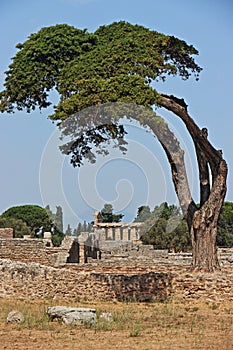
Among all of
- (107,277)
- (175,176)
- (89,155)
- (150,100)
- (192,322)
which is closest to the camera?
(192,322)

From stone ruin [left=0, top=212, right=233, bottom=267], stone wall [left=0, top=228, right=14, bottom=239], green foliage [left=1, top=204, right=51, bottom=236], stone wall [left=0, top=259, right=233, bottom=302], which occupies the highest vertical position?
green foliage [left=1, top=204, right=51, bottom=236]

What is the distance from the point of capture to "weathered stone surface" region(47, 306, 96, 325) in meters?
14.4

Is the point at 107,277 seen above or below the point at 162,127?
below

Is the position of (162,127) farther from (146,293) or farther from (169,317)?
(169,317)

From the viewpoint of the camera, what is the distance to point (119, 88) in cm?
1862

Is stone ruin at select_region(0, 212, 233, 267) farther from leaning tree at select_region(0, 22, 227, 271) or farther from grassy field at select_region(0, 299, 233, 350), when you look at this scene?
grassy field at select_region(0, 299, 233, 350)

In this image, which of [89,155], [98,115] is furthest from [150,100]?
[89,155]

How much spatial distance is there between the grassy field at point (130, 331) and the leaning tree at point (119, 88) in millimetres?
4291

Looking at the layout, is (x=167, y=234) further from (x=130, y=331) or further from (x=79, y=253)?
(x=130, y=331)

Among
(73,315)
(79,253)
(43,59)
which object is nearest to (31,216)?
(79,253)

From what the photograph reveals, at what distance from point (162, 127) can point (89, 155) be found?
3380mm

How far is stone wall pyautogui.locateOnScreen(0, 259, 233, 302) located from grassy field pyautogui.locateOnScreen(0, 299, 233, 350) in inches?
65.0

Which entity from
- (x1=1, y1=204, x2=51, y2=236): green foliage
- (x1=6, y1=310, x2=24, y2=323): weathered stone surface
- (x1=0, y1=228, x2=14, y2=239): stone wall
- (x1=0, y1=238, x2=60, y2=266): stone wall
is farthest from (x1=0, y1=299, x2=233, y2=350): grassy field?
(x1=1, y1=204, x2=51, y2=236): green foliage

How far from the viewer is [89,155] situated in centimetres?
2320
